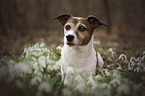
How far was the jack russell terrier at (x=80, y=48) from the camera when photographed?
319 cm

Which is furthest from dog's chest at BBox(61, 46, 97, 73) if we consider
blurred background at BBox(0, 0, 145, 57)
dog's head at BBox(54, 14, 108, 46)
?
blurred background at BBox(0, 0, 145, 57)

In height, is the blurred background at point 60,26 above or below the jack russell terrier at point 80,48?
above

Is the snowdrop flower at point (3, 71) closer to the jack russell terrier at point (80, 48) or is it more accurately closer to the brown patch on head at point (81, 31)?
the jack russell terrier at point (80, 48)

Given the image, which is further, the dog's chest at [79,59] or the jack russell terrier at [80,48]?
the dog's chest at [79,59]

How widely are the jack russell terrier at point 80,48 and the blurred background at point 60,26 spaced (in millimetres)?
3827

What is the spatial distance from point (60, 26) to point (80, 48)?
16.8 metres

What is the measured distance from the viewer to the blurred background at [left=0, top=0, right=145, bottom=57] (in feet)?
33.7

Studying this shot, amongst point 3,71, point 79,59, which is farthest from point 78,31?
point 3,71

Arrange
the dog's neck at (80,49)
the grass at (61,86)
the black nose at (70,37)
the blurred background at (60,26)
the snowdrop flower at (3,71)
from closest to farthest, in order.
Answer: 1. the grass at (61,86)
2. the snowdrop flower at (3,71)
3. the black nose at (70,37)
4. the dog's neck at (80,49)
5. the blurred background at (60,26)

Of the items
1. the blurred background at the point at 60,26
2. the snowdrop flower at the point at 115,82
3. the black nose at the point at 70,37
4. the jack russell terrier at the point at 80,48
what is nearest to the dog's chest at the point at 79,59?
the jack russell terrier at the point at 80,48

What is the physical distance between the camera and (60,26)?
64.3 feet

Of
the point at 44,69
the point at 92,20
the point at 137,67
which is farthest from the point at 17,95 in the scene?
the point at 137,67

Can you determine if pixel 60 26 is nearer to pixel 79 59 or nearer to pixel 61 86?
pixel 79 59

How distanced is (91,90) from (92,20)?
1949 millimetres
